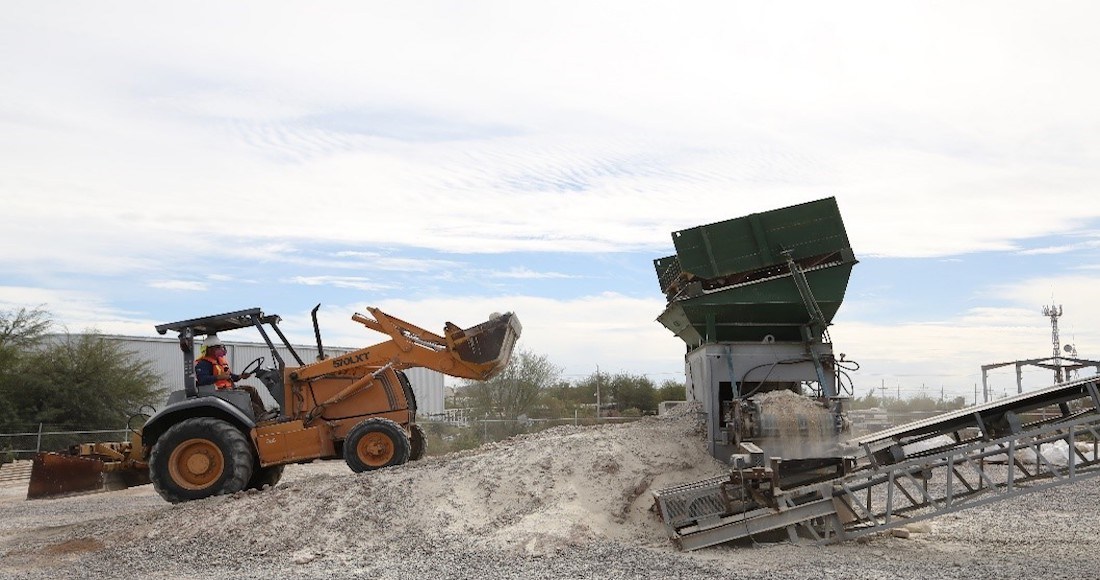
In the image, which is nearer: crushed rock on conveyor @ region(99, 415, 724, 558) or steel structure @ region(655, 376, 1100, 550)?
steel structure @ region(655, 376, 1100, 550)

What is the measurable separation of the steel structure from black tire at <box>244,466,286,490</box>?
6.04 meters

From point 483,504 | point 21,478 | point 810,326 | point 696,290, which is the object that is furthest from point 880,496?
point 21,478

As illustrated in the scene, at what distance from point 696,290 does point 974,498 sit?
13.7ft

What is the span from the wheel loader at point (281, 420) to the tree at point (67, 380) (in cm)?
1782

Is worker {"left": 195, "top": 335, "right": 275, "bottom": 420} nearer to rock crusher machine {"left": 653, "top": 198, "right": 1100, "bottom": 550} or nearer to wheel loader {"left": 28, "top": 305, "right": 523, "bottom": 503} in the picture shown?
wheel loader {"left": 28, "top": 305, "right": 523, "bottom": 503}

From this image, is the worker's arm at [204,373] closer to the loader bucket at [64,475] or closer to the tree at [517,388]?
the loader bucket at [64,475]

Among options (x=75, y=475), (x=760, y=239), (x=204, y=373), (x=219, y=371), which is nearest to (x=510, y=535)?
(x=760, y=239)

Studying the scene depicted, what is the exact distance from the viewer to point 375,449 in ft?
45.4

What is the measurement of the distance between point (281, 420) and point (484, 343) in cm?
290

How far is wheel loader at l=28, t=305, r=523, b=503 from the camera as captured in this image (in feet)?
44.5

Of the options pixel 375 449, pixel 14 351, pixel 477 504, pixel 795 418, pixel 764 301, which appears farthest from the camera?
pixel 14 351

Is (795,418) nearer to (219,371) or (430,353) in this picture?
(430,353)

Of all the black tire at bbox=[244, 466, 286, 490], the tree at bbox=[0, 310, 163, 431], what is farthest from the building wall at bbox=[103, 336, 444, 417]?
the black tire at bbox=[244, 466, 286, 490]

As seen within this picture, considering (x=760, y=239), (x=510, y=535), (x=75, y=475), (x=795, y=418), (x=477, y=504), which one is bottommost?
(x=510, y=535)
